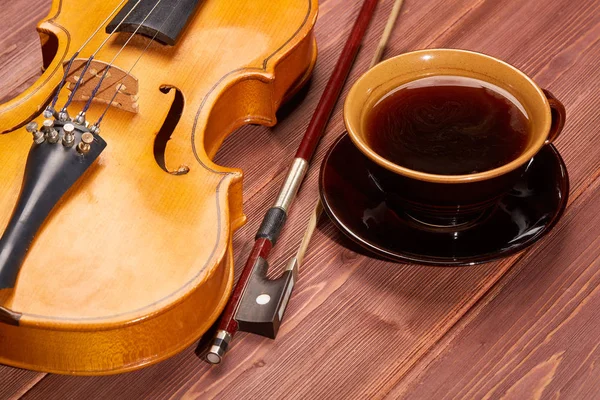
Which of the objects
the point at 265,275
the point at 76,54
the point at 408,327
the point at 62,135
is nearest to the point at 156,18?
the point at 76,54

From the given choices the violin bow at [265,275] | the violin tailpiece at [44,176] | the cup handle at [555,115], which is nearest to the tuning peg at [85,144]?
the violin tailpiece at [44,176]

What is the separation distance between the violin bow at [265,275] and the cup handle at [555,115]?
29 cm

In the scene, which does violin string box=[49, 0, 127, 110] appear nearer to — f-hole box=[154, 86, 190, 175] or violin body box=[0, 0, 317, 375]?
violin body box=[0, 0, 317, 375]

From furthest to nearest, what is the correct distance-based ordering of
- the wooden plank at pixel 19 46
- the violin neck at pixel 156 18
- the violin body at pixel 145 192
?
1. the wooden plank at pixel 19 46
2. the violin neck at pixel 156 18
3. the violin body at pixel 145 192

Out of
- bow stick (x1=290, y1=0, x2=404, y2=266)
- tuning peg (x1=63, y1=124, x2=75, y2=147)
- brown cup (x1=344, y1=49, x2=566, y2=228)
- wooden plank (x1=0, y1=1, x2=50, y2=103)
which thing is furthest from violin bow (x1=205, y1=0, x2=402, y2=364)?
wooden plank (x1=0, y1=1, x2=50, y2=103)

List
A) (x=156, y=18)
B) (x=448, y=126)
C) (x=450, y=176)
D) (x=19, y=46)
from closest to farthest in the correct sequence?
(x=450, y=176)
(x=448, y=126)
(x=156, y=18)
(x=19, y=46)

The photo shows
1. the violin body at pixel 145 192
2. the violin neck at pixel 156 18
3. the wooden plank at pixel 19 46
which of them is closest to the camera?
the violin body at pixel 145 192

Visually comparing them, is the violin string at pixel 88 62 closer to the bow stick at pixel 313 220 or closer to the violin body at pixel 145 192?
the violin body at pixel 145 192

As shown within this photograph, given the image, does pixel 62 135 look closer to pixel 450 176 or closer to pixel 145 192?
pixel 145 192

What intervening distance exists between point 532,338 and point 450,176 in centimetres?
20

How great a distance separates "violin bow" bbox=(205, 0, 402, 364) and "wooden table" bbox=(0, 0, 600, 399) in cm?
3

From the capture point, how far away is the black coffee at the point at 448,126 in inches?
39.2

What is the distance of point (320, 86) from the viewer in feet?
4.20

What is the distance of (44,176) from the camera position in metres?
0.93
